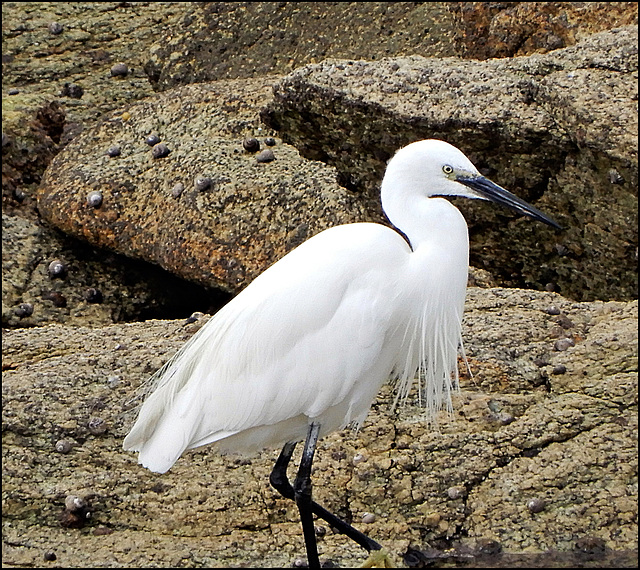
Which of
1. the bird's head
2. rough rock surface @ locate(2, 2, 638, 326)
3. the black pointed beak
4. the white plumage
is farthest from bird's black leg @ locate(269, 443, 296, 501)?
rough rock surface @ locate(2, 2, 638, 326)

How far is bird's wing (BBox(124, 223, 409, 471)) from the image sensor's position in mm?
2891

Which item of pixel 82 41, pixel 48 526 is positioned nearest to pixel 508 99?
pixel 48 526

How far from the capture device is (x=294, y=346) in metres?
2.95

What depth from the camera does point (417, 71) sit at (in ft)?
15.4

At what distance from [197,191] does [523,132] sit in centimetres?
152

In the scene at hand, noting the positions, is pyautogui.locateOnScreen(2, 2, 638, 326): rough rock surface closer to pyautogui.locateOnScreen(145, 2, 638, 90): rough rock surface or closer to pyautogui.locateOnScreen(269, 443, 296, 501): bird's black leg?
pyautogui.locateOnScreen(145, 2, 638, 90): rough rock surface

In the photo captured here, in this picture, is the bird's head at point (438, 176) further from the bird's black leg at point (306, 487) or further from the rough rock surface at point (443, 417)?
the rough rock surface at point (443, 417)

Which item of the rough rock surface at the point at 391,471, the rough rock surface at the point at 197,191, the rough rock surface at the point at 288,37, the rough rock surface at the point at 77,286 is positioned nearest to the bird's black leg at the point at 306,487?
the rough rock surface at the point at 391,471

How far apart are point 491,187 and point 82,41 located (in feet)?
14.3

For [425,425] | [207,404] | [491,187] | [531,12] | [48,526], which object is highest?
[531,12]

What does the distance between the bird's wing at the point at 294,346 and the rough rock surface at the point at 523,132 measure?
1.50 metres

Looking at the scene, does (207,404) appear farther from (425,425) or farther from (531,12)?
(531,12)

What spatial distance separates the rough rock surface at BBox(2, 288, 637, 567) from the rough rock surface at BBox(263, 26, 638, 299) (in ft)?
2.13

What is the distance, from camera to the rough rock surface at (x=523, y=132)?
4.21 m
